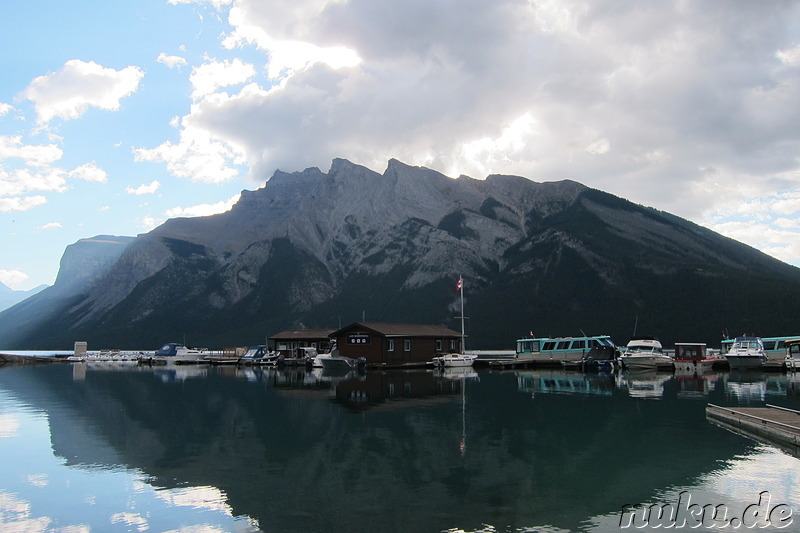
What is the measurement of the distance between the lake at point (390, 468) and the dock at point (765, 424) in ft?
2.57

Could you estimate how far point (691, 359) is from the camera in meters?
73.8

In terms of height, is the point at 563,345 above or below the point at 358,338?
below

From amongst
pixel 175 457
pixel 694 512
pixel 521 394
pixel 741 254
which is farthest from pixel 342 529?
pixel 741 254

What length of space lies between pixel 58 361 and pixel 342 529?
424 feet

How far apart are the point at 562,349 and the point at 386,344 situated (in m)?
26.8

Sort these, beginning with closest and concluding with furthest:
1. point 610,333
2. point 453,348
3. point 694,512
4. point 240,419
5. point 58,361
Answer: point 694,512 < point 240,419 < point 453,348 < point 58,361 < point 610,333

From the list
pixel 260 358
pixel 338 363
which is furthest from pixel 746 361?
pixel 260 358

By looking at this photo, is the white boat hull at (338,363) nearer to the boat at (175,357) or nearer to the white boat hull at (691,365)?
the white boat hull at (691,365)

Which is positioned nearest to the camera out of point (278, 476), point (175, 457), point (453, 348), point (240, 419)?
point (278, 476)

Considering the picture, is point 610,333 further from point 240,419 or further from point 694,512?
point 694,512

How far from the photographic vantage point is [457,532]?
1380 cm

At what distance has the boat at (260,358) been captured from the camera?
311 feet

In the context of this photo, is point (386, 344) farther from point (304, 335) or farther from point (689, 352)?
point (689, 352)

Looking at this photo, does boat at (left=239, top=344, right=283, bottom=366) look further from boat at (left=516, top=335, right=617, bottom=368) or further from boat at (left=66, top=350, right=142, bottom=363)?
boat at (left=516, top=335, right=617, bottom=368)
